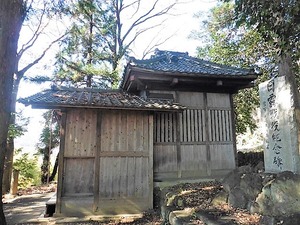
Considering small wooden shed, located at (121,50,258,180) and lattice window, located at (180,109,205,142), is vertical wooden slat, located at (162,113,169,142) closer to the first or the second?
small wooden shed, located at (121,50,258,180)

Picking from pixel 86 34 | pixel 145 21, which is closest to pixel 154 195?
pixel 86 34

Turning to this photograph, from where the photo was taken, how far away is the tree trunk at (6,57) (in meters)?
4.89

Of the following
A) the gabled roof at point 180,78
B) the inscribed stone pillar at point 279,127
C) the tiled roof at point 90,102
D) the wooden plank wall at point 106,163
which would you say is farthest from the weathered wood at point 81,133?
the inscribed stone pillar at point 279,127

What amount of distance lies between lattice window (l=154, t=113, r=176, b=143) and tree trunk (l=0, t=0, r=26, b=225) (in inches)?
174

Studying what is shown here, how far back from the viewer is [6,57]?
4.99 metres

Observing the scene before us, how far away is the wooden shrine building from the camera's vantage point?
6.78 m

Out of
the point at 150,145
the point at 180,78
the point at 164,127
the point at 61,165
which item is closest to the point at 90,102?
the point at 61,165

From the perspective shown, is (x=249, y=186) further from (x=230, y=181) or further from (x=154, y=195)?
(x=154, y=195)

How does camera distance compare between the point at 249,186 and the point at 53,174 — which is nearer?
the point at 249,186

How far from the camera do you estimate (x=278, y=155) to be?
4820mm

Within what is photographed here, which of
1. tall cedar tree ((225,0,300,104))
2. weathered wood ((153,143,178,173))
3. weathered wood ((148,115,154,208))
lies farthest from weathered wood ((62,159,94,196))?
tall cedar tree ((225,0,300,104))

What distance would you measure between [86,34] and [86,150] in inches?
505

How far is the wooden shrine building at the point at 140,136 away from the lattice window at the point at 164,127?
14 mm

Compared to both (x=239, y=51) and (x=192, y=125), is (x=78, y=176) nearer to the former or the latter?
(x=192, y=125)
